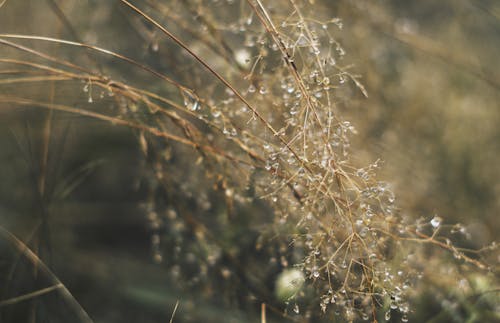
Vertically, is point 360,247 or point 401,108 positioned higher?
point 401,108

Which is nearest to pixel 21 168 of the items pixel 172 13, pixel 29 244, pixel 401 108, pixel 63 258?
pixel 63 258

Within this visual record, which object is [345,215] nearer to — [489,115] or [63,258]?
[63,258]

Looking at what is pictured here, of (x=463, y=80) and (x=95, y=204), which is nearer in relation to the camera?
(x=95, y=204)

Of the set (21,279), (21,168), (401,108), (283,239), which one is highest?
(401,108)

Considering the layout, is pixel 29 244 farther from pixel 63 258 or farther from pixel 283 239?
pixel 283 239

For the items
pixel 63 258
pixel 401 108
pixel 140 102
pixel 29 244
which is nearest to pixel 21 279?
pixel 29 244

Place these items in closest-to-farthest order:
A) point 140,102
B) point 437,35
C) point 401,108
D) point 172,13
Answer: point 140,102 → point 172,13 → point 401,108 → point 437,35

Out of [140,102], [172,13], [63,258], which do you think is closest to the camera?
[140,102]

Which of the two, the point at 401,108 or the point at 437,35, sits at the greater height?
the point at 437,35

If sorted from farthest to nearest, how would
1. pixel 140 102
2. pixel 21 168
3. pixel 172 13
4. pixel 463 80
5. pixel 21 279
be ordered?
pixel 463 80, pixel 21 168, pixel 172 13, pixel 21 279, pixel 140 102
